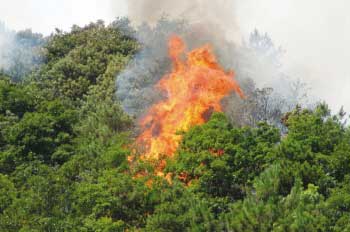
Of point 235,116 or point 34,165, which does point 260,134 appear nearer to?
point 235,116

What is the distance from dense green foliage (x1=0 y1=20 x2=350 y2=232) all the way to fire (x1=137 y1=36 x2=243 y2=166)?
8.52ft

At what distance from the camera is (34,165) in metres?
49.2

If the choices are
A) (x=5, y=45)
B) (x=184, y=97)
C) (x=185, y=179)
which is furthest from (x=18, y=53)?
(x=185, y=179)

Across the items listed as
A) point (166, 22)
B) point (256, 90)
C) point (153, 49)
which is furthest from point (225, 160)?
point (166, 22)

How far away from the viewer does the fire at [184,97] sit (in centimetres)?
5288

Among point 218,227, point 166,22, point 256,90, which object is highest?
point 166,22

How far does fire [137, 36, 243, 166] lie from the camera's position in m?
52.9

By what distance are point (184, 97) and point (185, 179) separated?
12.8 m

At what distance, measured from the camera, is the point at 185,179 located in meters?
44.3

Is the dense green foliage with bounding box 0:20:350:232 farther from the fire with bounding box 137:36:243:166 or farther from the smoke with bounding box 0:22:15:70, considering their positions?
the smoke with bounding box 0:22:15:70

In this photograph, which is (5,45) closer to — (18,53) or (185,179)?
(18,53)

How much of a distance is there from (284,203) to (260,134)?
37.8 ft

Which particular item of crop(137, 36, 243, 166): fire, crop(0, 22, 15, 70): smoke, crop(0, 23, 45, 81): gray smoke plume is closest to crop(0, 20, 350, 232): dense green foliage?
crop(137, 36, 243, 166): fire

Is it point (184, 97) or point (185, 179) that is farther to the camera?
point (184, 97)
